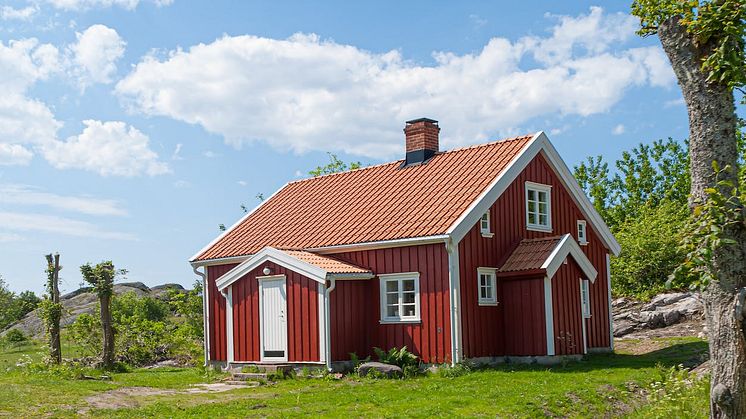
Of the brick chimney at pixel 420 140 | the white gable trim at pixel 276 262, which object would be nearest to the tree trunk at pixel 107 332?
the white gable trim at pixel 276 262

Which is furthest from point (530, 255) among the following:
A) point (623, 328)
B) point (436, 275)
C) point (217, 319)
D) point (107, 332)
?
point (107, 332)

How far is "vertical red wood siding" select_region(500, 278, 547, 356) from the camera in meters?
20.5

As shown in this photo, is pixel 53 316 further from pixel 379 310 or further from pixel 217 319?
pixel 379 310

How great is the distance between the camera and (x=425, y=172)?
78.6 feet

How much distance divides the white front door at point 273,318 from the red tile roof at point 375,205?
6.60ft

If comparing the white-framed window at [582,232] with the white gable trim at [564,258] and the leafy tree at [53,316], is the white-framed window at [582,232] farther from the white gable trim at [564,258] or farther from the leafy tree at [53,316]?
the leafy tree at [53,316]

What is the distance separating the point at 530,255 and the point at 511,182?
212 centimetres

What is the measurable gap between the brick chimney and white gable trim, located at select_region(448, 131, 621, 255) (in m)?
3.41

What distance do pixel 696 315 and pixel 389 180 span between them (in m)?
11.4

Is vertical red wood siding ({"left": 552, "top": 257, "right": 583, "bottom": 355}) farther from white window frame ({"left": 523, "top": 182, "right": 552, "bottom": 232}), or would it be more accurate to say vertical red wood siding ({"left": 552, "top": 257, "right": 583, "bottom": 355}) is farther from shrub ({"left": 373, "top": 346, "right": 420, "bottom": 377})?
shrub ({"left": 373, "top": 346, "right": 420, "bottom": 377})

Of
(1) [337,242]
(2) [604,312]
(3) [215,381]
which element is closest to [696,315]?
(2) [604,312]

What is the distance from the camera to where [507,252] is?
2175cm

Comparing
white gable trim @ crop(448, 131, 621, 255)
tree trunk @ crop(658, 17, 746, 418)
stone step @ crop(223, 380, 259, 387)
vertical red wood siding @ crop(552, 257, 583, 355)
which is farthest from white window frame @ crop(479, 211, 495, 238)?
tree trunk @ crop(658, 17, 746, 418)

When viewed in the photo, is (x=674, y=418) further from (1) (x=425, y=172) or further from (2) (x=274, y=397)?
(1) (x=425, y=172)
